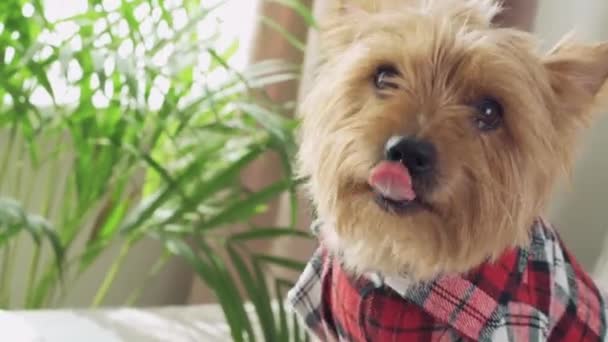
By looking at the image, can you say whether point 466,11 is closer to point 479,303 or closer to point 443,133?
point 443,133

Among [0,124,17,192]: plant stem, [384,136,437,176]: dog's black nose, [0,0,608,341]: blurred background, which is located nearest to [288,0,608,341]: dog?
[384,136,437,176]: dog's black nose

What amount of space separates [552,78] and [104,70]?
56 cm

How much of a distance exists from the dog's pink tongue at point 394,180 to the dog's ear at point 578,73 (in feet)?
0.69

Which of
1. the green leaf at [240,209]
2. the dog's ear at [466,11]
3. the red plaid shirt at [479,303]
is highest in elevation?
the dog's ear at [466,11]

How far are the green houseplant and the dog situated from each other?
285 mm

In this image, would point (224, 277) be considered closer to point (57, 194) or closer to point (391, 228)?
point (391, 228)

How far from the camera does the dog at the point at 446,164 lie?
0.88 metres

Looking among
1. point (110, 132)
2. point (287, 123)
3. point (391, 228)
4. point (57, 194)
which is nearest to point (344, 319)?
point (391, 228)

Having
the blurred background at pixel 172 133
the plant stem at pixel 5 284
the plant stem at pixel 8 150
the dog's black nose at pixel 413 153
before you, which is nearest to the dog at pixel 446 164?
the dog's black nose at pixel 413 153

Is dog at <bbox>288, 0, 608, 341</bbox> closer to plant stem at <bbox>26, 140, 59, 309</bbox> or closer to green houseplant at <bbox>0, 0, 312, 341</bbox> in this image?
green houseplant at <bbox>0, 0, 312, 341</bbox>

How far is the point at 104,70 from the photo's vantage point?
3.84 ft

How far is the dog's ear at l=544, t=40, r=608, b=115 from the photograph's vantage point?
3.05ft

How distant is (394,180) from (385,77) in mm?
139

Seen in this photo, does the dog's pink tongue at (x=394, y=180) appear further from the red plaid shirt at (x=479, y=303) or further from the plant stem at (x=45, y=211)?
the plant stem at (x=45, y=211)
